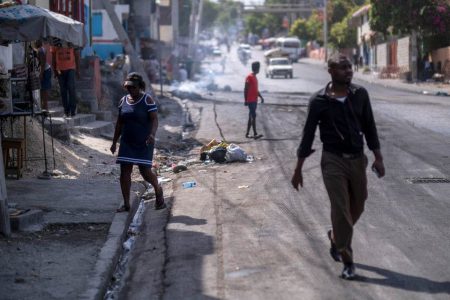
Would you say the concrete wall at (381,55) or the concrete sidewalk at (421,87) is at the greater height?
the concrete wall at (381,55)

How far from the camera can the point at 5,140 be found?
1309 cm

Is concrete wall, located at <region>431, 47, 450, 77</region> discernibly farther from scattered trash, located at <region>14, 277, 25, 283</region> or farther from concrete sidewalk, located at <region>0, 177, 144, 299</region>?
scattered trash, located at <region>14, 277, 25, 283</region>

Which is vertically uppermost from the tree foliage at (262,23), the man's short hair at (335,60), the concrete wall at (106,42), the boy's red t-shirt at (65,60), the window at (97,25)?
the tree foliage at (262,23)

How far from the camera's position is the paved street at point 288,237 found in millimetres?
7301

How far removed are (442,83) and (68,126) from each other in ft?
109

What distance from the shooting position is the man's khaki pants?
7508 millimetres

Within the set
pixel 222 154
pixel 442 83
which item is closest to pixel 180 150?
pixel 222 154

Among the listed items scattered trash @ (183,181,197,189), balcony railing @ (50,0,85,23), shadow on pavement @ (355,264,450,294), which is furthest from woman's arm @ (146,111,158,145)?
balcony railing @ (50,0,85,23)


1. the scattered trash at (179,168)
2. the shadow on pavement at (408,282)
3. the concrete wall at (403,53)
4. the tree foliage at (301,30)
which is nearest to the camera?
the shadow on pavement at (408,282)

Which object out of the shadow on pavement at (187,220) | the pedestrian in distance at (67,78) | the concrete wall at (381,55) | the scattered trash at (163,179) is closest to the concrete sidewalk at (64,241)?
the shadow on pavement at (187,220)

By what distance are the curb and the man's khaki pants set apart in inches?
81.9

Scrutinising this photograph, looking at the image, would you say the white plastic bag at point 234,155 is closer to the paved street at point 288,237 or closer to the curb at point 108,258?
the paved street at point 288,237

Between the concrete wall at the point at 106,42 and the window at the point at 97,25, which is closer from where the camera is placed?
the concrete wall at the point at 106,42

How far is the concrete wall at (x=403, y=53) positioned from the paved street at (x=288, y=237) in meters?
41.8
